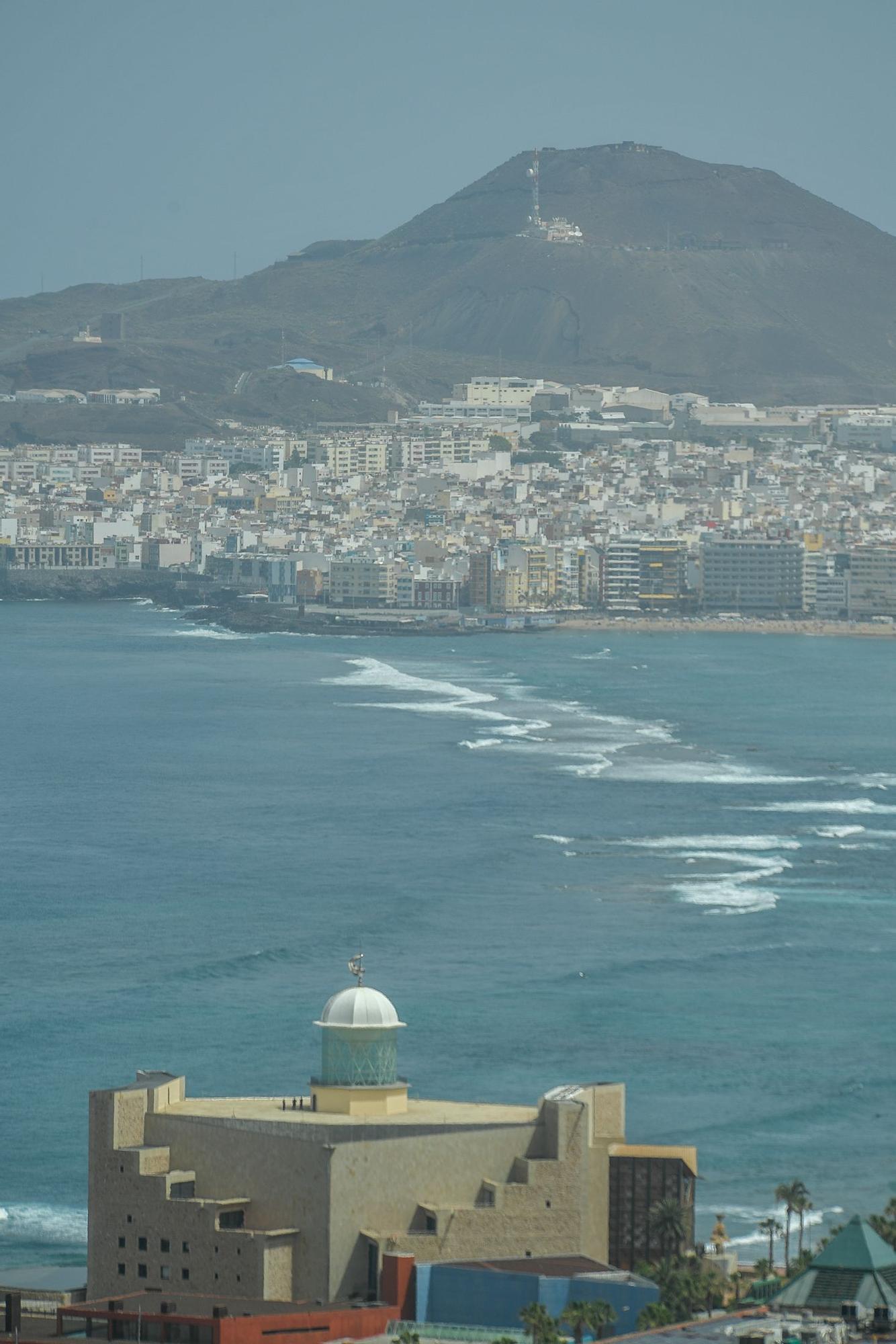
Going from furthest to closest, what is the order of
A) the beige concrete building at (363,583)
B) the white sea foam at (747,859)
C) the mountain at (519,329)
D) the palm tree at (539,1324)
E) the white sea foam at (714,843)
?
the mountain at (519,329) → the beige concrete building at (363,583) → the white sea foam at (714,843) → the white sea foam at (747,859) → the palm tree at (539,1324)

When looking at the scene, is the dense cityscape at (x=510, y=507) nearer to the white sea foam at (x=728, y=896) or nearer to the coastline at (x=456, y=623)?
the coastline at (x=456, y=623)

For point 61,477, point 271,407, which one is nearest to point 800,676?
point 61,477

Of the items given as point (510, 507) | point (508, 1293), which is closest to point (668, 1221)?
point (508, 1293)

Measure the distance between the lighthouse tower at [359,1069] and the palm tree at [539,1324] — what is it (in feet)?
3.71

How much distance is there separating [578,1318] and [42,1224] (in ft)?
23.9

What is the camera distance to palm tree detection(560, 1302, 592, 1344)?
1202 cm

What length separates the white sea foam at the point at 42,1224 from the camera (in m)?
18.4

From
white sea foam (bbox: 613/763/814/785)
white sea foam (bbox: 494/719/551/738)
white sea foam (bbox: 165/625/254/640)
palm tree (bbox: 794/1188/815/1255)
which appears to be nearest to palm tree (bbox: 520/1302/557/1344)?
palm tree (bbox: 794/1188/815/1255)

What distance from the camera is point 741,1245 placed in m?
17.8

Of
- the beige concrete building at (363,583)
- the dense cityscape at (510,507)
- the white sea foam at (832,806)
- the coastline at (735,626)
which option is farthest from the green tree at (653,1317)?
the beige concrete building at (363,583)

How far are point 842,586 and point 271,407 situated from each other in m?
69.5

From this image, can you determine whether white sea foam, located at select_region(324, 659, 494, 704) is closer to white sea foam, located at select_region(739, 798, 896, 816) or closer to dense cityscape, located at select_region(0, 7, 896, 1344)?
dense cityscape, located at select_region(0, 7, 896, 1344)

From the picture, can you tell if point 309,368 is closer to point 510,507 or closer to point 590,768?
point 510,507

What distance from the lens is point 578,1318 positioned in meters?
12.1
